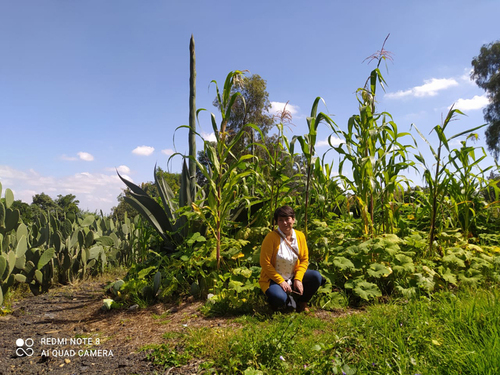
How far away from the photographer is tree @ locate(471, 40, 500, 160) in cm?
2140

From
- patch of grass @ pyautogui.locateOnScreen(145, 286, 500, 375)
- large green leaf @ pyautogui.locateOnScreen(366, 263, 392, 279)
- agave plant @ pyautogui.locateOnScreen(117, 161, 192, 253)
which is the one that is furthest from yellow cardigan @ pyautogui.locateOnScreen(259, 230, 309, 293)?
agave plant @ pyautogui.locateOnScreen(117, 161, 192, 253)

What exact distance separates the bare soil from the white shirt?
39cm

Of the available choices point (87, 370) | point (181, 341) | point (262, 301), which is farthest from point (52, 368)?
point (262, 301)

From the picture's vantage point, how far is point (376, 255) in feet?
10.1

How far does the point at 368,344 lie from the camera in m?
1.87

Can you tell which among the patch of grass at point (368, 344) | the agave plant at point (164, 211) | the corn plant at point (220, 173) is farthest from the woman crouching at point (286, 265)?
the agave plant at point (164, 211)

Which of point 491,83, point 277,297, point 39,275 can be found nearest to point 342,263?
point 277,297

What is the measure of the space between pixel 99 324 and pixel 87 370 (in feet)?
3.22

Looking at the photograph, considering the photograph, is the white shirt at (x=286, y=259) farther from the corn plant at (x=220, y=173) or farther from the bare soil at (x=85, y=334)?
the corn plant at (x=220, y=173)

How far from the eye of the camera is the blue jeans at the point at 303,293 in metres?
2.56

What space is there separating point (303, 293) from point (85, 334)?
1718mm

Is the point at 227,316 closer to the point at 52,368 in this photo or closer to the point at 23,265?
the point at 52,368

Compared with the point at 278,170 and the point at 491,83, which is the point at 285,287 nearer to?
the point at 278,170

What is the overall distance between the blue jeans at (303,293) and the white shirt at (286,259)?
0.39ft
